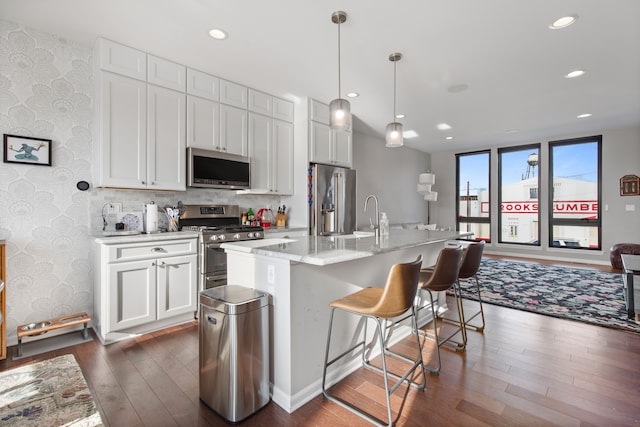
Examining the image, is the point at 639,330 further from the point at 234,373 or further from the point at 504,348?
the point at 234,373

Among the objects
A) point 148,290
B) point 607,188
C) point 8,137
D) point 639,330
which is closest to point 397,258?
point 148,290

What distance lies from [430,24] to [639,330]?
337 cm

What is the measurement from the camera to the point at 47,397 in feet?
6.11

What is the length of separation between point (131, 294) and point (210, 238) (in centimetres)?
82

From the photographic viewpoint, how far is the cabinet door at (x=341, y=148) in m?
4.66

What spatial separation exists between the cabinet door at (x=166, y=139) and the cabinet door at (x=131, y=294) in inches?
33.4

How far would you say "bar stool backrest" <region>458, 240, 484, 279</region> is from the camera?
2652 mm

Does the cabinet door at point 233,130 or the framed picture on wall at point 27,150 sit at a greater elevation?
the cabinet door at point 233,130

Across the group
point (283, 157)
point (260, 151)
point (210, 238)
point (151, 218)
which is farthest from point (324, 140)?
point (151, 218)

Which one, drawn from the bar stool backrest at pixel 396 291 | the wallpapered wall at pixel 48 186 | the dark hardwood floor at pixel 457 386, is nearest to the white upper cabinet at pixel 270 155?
the wallpapered wall at pixel 48 186

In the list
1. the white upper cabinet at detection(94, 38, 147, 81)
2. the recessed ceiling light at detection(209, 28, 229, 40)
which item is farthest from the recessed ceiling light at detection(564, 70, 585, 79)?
the white upper cabinet at detection(94, 38, 147, 81)

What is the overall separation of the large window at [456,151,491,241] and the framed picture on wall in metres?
8.17

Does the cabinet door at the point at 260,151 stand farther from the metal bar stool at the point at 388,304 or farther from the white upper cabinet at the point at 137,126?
the metal bar stool at the point at 388,304

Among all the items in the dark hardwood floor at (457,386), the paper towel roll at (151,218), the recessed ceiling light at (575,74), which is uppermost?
the recessed ceiling light at (575,74)
